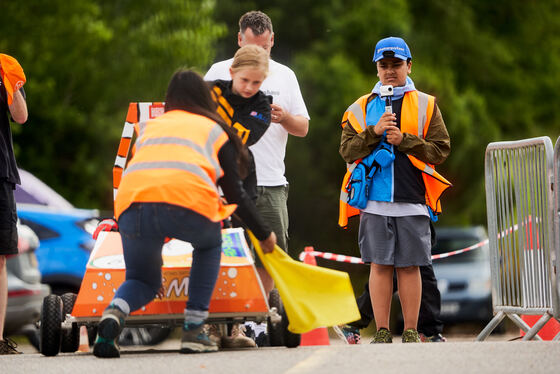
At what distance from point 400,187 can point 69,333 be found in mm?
2461

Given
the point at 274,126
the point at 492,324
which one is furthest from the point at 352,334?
the point at 274,126

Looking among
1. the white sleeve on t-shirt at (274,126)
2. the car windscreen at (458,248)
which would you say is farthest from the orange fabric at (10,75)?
the car windscreen at (458,248)

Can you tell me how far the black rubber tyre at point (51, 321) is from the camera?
764 centimetres

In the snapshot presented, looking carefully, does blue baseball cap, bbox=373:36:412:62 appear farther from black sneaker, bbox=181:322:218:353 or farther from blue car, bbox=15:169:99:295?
blue car, bbox=15:169:99:295

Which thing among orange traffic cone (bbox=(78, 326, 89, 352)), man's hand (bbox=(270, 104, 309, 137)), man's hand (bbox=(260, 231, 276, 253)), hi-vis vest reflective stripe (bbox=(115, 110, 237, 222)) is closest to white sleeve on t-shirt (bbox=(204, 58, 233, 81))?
man's hand (bbox=(270, 104, 309, 137))

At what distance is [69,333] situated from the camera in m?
7.99

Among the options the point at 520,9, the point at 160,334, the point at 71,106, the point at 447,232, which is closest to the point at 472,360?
the point at 160,334

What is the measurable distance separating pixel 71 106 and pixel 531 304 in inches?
731

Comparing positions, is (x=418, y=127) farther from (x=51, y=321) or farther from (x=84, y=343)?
(x=84, y=343)

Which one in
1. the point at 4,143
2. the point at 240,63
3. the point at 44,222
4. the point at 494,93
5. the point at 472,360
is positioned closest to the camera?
the point at 472,360

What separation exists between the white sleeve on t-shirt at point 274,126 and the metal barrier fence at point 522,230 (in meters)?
1.68

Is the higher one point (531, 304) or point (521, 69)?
point (521, 69)

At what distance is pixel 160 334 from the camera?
14.5 meters

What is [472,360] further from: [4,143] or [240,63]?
[4,143]
